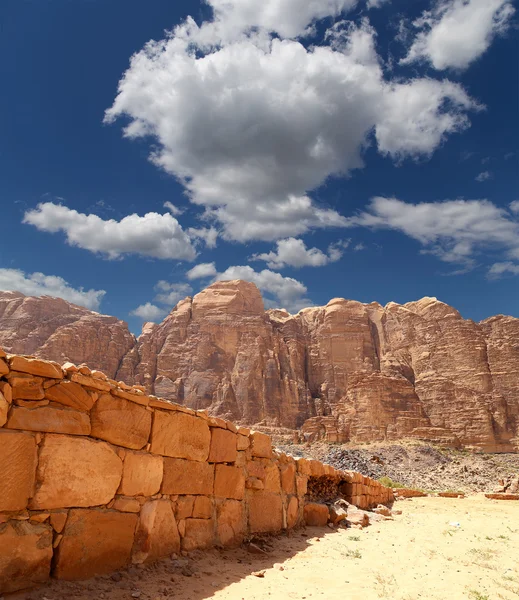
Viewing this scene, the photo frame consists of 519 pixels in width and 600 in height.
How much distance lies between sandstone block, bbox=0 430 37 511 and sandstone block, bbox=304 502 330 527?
22.4 feet

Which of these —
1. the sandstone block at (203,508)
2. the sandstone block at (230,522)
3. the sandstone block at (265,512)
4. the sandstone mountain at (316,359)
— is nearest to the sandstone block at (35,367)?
the sandstone block at (203,508)

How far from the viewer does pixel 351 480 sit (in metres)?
12.7

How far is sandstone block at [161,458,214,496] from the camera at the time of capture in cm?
610

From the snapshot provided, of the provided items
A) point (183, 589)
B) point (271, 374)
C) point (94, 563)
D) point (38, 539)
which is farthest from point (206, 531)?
point (271, 374)

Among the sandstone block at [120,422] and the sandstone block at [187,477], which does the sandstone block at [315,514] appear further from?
the sandstone block at [120,422]

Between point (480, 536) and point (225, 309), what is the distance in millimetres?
86561

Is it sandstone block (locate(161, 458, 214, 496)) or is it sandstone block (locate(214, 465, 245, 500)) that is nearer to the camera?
sandstone block (locate(161, 458, 214, 496))

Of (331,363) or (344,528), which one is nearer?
(344,528)

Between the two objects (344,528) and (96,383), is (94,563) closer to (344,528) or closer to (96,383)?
(96,383)

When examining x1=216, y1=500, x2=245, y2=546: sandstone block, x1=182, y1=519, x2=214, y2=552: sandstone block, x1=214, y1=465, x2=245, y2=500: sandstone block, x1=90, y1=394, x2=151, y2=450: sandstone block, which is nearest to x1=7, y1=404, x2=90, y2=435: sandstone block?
x1=90, y1=394, x2=151, y2=450: sandstone block

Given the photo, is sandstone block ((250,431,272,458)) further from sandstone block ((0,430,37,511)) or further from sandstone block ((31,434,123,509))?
sandstone block ((0,430,37,511))

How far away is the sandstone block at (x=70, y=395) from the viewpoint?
4.81 m

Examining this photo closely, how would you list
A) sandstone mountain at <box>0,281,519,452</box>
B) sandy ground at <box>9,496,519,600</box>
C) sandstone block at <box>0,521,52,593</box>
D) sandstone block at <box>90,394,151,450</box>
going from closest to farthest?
sandstone block at <box>0,521,52,593</box>, sandy ground at <box>9,496,519,600</box>, sandstone block at <box>90,394,151,450</box>, sandstone mountain at <box>0,281,519,452</box>

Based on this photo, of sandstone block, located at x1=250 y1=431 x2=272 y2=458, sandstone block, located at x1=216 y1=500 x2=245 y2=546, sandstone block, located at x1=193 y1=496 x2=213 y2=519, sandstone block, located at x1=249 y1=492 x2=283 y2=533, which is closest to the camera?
sandstone block, located at x1=193 y1=496 x2=213 y2=519
